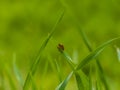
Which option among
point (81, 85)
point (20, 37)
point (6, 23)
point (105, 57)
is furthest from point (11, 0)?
point (81, 85)

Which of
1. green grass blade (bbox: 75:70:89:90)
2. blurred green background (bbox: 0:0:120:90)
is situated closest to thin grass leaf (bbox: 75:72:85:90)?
green grass blade (bbox: 75:70:89:90)

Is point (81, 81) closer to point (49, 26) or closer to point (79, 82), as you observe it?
point (79, 82)

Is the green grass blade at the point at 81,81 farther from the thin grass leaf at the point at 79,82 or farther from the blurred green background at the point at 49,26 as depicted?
the blurred green background at the point at 49,26

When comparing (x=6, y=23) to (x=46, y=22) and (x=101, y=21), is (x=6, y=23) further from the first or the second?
(x=101, y=21)

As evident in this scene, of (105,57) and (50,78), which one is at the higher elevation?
(50,78)

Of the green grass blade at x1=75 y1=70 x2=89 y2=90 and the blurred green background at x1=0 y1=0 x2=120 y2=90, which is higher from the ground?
the green grass blade at x1=75 y1=70 x2=89 y2=90

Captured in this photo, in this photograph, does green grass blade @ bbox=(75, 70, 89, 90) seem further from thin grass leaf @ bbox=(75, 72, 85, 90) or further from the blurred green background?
the blurred green background

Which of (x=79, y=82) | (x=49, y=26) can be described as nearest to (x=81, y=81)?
(x=79, y=82)

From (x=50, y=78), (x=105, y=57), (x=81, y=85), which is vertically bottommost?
(x=105, y=57)

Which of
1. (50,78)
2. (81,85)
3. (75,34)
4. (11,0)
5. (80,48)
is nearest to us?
(81,85)

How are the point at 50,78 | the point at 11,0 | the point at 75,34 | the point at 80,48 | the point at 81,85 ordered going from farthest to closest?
1. the point at 11,0
2. the point at 75,34
3. the point at 80,48
4. the point at 50,78
5. the point at 81,85

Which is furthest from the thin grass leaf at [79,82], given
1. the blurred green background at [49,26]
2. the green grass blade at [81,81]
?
the blurred green background at [49,26]
